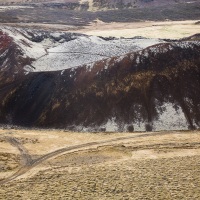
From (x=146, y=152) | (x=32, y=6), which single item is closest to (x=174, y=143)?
(x=146, y=152)

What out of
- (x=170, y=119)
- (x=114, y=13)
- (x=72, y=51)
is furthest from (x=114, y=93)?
(x=114, y=13)

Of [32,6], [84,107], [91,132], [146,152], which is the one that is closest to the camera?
[146,152]

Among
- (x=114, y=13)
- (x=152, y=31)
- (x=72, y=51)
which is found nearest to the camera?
(x=72, y=51)

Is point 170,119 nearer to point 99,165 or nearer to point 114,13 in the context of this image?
point 99,165

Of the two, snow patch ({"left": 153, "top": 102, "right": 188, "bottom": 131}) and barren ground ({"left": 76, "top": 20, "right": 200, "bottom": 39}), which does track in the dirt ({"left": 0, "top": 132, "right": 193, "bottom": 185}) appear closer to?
snow patch ({"left": 153, "top": 102, "right": 188, "bottom": 131})

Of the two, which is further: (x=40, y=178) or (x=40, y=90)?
(x=40, y=90)

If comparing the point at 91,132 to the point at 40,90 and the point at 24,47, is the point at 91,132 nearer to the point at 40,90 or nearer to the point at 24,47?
the point at 40,90

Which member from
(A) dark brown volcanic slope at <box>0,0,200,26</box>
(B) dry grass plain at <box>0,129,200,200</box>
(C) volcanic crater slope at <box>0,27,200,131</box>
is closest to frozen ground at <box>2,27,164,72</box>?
(C) volcanic crater slope at <box>0,27,200,131</box>
